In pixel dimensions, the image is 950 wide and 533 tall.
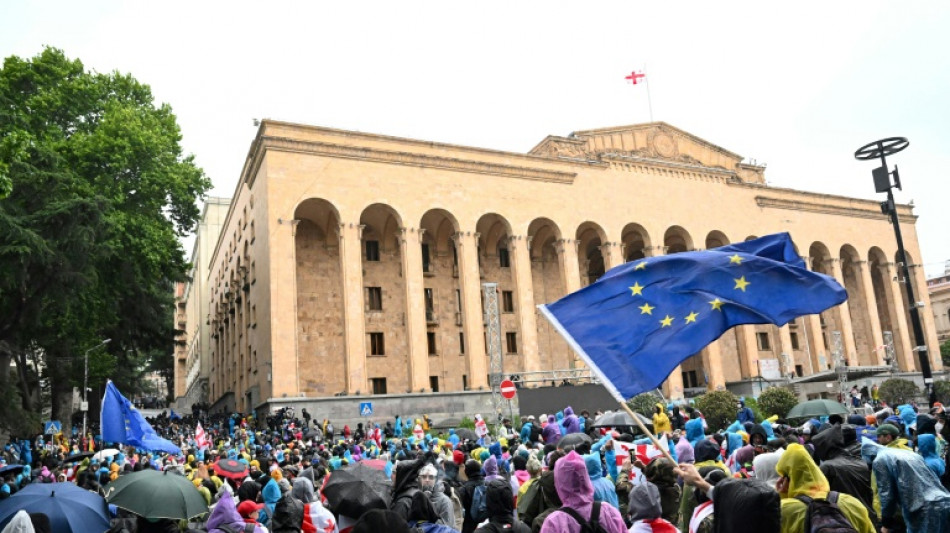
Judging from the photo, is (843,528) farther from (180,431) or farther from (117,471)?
(180,431)

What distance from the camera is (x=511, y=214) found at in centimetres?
3725

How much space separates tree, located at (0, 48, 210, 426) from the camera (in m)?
22.2

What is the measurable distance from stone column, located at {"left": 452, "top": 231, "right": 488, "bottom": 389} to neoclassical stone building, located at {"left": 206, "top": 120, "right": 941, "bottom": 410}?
0.23 ft

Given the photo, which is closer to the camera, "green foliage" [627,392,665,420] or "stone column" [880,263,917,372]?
"green foliage" [627,392,665,420]

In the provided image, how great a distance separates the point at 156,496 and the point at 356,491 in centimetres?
179

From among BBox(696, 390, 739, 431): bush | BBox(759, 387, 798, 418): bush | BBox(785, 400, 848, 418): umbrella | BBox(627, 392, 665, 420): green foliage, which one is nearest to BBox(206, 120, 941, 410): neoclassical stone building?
BBox(627, 392, 665, 420): green foliage

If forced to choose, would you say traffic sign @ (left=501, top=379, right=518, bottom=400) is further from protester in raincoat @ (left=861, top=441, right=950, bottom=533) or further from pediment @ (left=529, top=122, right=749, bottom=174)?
pediment @ (left=529, top=122, right=749, bottom=174)

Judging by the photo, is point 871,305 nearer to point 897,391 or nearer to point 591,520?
point 897,391

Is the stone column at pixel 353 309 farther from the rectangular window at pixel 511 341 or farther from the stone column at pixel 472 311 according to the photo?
the rectangular window at pixel 511 341

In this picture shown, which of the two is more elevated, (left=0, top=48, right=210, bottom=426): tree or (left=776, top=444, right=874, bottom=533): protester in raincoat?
(left=0, top=48, right=210, bottom=426): tree

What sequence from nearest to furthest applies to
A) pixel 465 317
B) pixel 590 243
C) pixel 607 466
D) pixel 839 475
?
1. pixel 839 475
2. pixel 607 466
3. pixel 465 317
4. pixel 590 243

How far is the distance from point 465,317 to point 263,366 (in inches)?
364

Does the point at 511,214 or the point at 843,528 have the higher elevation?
the point at 511,214

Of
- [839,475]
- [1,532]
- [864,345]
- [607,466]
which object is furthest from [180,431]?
[864,345]
